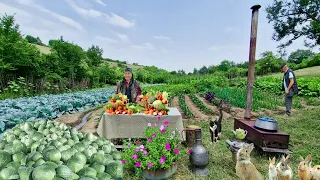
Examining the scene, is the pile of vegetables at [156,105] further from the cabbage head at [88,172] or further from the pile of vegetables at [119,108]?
the cabbage head at [88,172]

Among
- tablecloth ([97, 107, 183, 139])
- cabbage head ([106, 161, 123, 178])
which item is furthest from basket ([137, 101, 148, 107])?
cabbage head ([106, 161, 123, 178])

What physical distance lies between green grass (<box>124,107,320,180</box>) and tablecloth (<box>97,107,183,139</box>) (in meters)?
0.75

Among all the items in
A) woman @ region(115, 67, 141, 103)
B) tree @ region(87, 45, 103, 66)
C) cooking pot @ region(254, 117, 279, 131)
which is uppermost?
tree @ region(87, 45, 103, 66)

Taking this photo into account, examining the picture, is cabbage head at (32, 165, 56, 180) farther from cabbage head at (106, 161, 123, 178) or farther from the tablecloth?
the tablecloth

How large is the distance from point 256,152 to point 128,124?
2345mm

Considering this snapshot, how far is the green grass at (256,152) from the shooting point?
2930 millimetres

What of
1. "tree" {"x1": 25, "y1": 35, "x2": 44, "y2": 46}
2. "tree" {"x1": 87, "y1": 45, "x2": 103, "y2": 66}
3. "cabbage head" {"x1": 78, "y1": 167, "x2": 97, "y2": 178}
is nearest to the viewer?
"cabbage head" {"x1": 78, "y1": 167, "x2": 97, "y2": 178}

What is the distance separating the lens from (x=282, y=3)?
1958 centimetres

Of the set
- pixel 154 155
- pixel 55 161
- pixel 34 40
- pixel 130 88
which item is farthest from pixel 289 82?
pixel 34 40

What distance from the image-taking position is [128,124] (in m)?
3.68

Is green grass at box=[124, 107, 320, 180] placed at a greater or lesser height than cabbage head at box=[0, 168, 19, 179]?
lesser

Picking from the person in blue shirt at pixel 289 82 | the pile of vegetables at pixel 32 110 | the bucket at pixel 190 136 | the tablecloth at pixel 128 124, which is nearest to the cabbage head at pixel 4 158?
the tablecloth at pixel 128 124

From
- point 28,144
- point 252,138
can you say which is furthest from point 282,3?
point 28,144

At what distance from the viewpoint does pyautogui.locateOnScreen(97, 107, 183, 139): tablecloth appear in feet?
11.9
